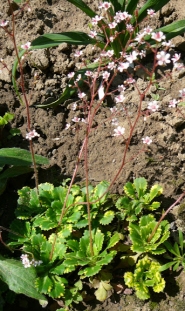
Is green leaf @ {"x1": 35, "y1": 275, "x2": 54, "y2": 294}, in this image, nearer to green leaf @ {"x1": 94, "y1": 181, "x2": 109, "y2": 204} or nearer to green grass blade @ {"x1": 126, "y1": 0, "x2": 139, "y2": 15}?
green leaf @ {"x1": 94, "y1": 181, "x2": 109, "y2": 204}

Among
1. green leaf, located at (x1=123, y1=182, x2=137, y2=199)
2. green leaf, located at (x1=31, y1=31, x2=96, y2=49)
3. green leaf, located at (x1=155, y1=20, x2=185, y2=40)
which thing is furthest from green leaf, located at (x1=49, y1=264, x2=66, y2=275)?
green leaf, located at (x1=155, y1=20, x2=185, y2=40)

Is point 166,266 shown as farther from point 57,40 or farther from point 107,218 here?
point 57,40

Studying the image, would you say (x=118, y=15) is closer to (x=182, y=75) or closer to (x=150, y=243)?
(x=182, y=75)

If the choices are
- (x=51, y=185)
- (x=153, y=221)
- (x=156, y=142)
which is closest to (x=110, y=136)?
(x=156, y=142)

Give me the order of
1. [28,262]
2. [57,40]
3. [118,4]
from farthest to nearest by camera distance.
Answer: [118,4], [57,40], [28,262]

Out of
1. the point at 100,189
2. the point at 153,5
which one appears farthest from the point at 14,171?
the point at 153,5

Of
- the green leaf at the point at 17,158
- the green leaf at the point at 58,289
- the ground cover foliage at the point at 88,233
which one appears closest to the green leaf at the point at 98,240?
the ground cover foliage at the point at 88,233

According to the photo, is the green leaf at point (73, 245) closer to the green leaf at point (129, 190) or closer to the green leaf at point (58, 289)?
the green leaf at point (58, 289)
